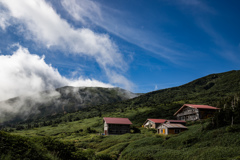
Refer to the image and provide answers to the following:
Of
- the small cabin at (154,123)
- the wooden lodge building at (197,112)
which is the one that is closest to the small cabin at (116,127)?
the small cabin at (154,123)

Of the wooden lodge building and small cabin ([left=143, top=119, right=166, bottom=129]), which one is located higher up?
the wooden lodge building

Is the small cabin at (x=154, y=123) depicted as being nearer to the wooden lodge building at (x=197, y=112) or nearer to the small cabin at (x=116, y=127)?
the small cabin at (x=116, y=127)

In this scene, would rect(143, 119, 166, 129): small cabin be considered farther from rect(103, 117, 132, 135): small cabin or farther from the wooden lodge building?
the wooden lodge building

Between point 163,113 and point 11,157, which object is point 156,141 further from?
point 163,113

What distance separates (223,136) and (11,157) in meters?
26.3

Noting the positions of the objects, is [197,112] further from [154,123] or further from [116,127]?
[116,127]

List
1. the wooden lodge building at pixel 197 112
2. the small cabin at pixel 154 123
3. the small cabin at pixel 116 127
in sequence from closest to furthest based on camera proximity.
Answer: the wooden lodge building at pixel 197 112 < the small cabin at pixel 116 127 < the small cabin at pixel 154 123

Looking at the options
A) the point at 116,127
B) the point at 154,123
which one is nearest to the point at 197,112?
the point at 154,123

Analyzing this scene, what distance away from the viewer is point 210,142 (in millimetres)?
25266

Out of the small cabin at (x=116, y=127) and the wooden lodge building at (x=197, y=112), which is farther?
the small cabin at (x=116, y=127)

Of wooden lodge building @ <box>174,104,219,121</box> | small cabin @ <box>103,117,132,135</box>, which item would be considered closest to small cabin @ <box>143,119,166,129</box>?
small cabin @ <box>103,117,132,135</box>

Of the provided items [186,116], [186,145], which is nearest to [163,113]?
[186,116]

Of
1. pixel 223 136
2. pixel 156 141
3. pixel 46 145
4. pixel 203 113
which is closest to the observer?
pixel 46 145

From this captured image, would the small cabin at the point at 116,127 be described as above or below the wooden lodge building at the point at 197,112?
below
